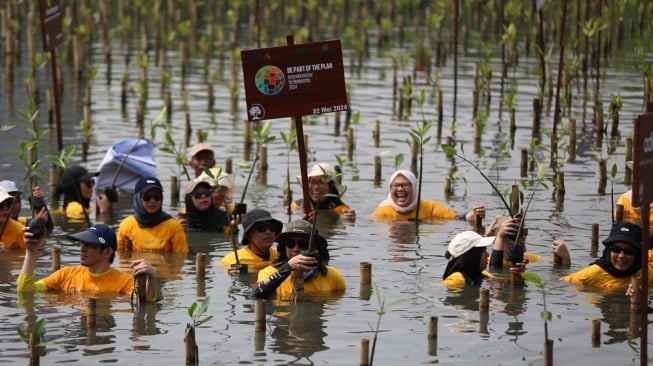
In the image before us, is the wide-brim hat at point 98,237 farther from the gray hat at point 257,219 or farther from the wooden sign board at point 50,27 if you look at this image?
the wooden sign board at point 50,27

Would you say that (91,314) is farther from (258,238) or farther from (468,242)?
(468,242)

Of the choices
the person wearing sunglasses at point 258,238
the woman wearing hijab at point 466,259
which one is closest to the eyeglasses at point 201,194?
the person wearing sunglasses at point 258,238

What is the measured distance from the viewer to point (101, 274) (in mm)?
12078

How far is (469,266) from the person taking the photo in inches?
503

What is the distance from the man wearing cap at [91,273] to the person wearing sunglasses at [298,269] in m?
0.96

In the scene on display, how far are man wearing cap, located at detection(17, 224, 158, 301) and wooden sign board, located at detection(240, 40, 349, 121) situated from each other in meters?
1.84

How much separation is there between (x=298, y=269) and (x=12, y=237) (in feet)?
Result: 15.0

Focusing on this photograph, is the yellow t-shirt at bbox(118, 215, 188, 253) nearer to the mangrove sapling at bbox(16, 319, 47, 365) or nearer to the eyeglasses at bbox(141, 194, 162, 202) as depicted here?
the eyeglasses at bbox(141, 194, 162, 202)

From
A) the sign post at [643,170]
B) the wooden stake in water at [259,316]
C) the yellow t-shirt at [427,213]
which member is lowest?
the wooden stake in water at [259,316]

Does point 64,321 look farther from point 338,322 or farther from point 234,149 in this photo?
point 234,149

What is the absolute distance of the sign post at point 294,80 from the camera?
12648 millimetres

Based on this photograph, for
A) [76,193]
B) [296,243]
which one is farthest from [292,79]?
[76,193]

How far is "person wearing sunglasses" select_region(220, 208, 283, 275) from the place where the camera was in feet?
44.0

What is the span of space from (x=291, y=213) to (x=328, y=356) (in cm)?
608
